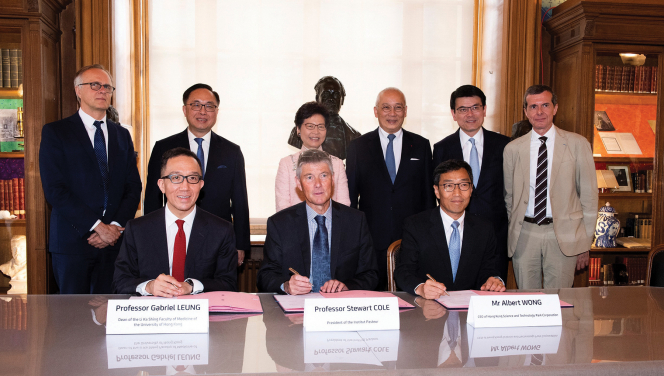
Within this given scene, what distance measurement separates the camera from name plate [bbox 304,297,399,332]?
1.46 meters

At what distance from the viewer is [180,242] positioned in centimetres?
208

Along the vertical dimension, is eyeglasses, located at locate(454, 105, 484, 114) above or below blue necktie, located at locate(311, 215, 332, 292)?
above

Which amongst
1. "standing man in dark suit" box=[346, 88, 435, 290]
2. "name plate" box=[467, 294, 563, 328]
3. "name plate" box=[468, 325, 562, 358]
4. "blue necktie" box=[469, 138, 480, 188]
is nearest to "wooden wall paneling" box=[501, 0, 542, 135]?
"blue necktie" box=[469, 138, 480, 188]

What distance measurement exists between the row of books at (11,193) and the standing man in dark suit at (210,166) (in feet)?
3.74

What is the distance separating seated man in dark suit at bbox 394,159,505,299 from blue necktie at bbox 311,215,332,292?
0.98ft

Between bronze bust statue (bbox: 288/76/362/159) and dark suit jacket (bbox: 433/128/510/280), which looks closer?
dark suit jacket (bbox: 433/128/510/280)

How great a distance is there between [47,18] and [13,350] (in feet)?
9.82

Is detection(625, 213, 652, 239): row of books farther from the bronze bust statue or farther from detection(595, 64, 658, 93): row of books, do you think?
the bronze bust statue

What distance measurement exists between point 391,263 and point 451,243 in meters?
0.28

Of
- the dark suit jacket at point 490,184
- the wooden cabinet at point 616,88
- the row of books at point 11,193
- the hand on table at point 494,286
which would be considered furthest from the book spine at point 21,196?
the wooden cabinet at point 616,88

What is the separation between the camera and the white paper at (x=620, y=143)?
415cm

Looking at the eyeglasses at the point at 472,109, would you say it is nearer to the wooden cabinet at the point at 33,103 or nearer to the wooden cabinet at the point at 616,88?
the wooden cabinet at the point at 616,88

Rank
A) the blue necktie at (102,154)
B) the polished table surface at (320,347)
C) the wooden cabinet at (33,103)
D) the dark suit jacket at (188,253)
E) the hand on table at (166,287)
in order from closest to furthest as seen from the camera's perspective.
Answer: the polished table surface at (320,347) → the hand on table at (166,287) → the dark suit jacket at (188,253) → the blue necktie at (102,154) → the wooden cabinet at (33,103)

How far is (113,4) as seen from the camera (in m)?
3.96
